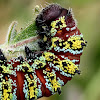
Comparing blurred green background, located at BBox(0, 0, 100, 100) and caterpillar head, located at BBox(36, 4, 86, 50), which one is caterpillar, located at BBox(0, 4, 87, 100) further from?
blurred green background, located at BBox(0, 0, 100, 100)

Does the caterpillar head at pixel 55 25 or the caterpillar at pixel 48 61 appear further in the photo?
the caterpillar head at pixel 55 25

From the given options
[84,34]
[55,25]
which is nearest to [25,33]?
[55,25]

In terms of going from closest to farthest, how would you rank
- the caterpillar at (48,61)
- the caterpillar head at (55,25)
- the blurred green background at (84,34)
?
the caterpillar at (48,61), the caterpillar head at (55,25), the blurred green background at (84,34)

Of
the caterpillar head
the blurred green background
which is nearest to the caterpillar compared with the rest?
the caterpillar head

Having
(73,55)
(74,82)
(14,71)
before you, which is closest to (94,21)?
(74,82)

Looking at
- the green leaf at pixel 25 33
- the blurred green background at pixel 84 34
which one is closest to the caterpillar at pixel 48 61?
the green leaf at pixel 25 33

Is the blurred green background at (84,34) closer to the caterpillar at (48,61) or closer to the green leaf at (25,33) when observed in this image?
the caterpillar at (48,61)

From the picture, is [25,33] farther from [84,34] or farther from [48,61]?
[84,34]
